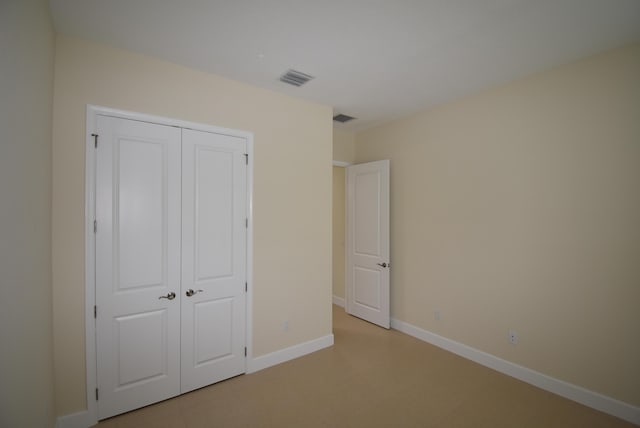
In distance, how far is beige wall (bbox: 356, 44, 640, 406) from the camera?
7.50ft

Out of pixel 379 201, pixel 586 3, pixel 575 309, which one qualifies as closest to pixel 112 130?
pixel 379 201

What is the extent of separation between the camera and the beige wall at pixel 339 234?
5223mm

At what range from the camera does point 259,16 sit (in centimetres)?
194

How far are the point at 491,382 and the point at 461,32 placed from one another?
10.1ft

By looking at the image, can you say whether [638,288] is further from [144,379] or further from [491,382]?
[144,379]

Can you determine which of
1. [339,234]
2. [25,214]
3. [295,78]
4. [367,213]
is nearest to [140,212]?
[25,214]

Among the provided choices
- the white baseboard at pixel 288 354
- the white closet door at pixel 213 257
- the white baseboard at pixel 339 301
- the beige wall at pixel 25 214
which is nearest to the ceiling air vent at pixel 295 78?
the white closet door at pixel 213 257

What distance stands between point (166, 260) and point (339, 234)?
3278 mm

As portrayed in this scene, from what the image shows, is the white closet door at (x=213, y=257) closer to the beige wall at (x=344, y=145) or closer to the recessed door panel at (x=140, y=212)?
the recessed door panel at (x=140, y=212)

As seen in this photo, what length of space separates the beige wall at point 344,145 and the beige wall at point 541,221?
114 cm

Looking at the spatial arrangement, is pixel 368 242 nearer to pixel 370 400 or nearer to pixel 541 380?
pixel 370 400

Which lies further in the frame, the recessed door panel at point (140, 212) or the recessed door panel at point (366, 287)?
the recessed door panel at point (366, 287)

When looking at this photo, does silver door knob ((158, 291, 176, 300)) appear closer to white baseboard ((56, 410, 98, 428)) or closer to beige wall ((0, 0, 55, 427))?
beige wall ((0, 0, 55, 427))

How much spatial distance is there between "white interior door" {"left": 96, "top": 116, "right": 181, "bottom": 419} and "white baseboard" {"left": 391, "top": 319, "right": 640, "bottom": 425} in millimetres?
2925
